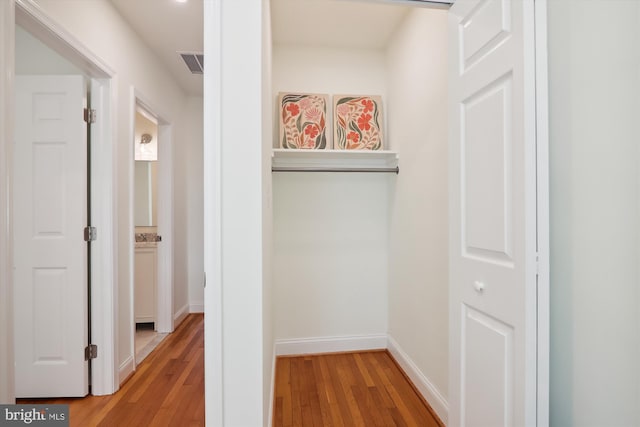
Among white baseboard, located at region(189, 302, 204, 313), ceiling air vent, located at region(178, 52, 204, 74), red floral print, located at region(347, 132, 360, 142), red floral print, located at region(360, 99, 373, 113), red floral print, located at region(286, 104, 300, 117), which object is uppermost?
ceiling air vent, located at region(178, 52, 204, 74)

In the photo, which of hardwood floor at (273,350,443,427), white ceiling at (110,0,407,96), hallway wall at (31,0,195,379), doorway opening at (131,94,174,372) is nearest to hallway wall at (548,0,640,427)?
hardwood floor at (273,350,443,427)

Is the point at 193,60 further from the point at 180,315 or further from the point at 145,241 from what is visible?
the point at 180,315

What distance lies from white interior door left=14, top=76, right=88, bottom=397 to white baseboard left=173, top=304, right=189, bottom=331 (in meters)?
1.39

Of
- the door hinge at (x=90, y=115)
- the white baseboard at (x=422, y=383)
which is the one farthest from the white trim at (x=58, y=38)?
the white baseboard at (x=422, y=383)

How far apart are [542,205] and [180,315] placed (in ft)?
12.4

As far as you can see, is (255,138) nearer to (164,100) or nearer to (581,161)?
(581,161)

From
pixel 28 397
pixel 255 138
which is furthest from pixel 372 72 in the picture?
pixel 28 397

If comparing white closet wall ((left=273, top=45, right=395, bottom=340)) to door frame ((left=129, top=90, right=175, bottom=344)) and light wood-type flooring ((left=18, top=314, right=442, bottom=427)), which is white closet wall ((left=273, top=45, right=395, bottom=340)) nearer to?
light wood-type flooring ((left=18, top=314, right=442, bottom=427))

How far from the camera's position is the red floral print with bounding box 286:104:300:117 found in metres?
2.75

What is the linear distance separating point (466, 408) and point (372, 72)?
8.65 feet

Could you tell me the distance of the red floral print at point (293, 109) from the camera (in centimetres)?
275

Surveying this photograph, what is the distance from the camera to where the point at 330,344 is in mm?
2855

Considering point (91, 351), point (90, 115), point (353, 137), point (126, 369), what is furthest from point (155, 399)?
point (353, 137)

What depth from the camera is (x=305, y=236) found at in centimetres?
285
